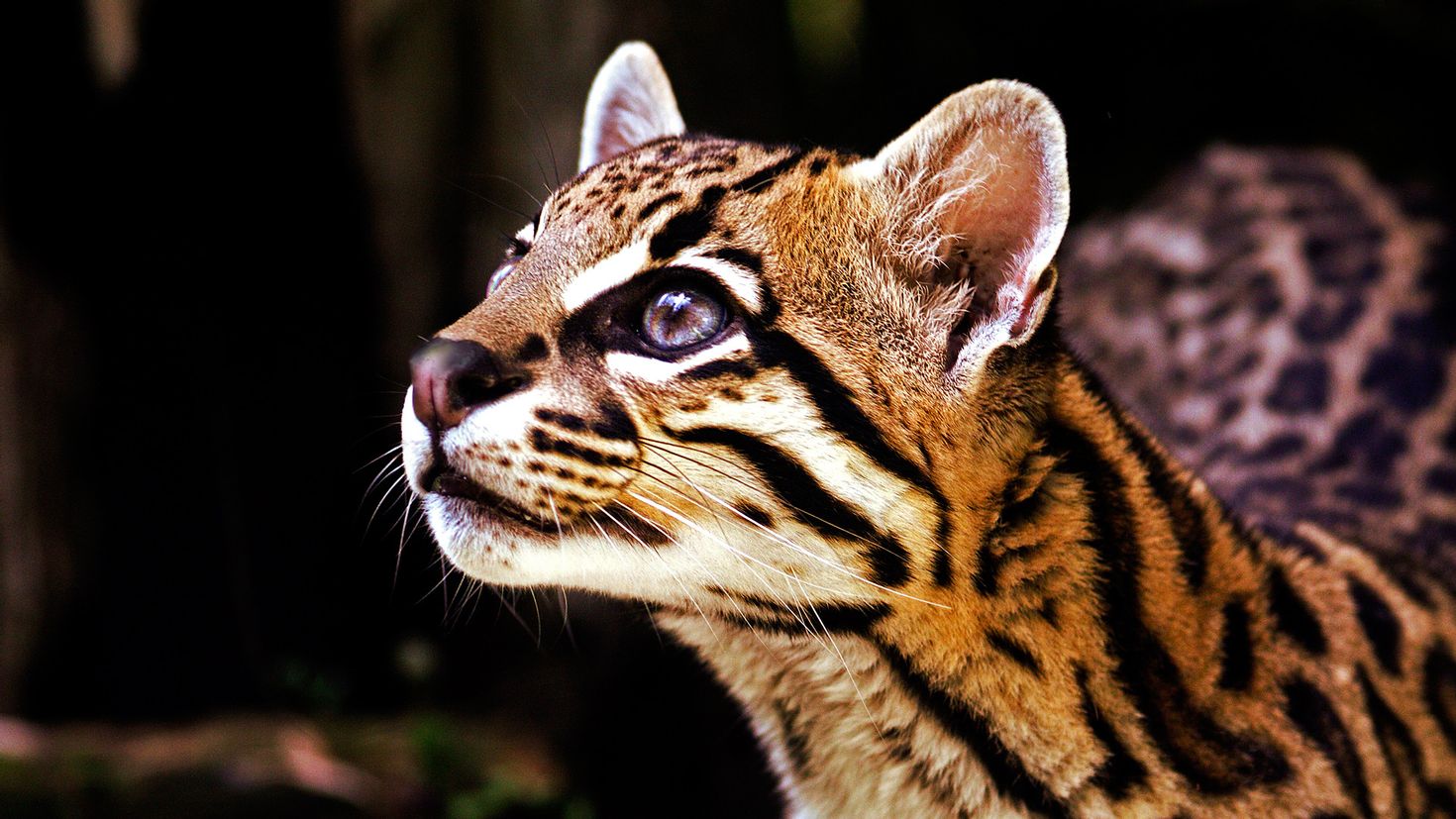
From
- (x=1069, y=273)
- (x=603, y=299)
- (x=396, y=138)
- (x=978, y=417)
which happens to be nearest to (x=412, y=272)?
(x=396, y=138)

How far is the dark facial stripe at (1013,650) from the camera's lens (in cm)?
272

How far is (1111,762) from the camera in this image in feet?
8.93

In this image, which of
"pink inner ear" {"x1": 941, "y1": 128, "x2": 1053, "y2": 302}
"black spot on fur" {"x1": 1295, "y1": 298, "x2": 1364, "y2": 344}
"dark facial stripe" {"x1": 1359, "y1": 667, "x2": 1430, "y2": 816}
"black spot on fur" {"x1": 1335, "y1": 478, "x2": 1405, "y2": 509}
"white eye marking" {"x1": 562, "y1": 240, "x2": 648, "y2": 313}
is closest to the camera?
"pink inner ear" {"x1": 941, "y1": 128, "x2": 1053, "y2": 302}

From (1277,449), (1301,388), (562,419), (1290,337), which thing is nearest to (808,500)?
(562,419)

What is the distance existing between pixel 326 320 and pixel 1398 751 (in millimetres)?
5032

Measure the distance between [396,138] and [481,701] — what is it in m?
2.72

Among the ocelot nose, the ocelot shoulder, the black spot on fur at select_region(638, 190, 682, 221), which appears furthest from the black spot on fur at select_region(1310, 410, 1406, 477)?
the ocelot nose

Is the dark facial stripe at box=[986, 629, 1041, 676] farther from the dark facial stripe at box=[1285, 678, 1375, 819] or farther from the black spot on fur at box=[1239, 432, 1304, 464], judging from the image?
the black spot on fur at box=[1239, 432, 1304, 464]

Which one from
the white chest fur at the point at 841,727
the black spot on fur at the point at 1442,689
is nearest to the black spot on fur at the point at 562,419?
the white chest fur at the point at 841,727

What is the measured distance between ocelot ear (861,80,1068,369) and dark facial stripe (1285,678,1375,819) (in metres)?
1.03

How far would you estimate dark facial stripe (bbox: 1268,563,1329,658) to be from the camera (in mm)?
2992

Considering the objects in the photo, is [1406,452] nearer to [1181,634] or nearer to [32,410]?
[1181,634]

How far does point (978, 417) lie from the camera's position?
2697 millimetres

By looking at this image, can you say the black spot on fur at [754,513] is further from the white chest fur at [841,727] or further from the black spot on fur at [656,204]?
the black spot on fur at [656,204]
